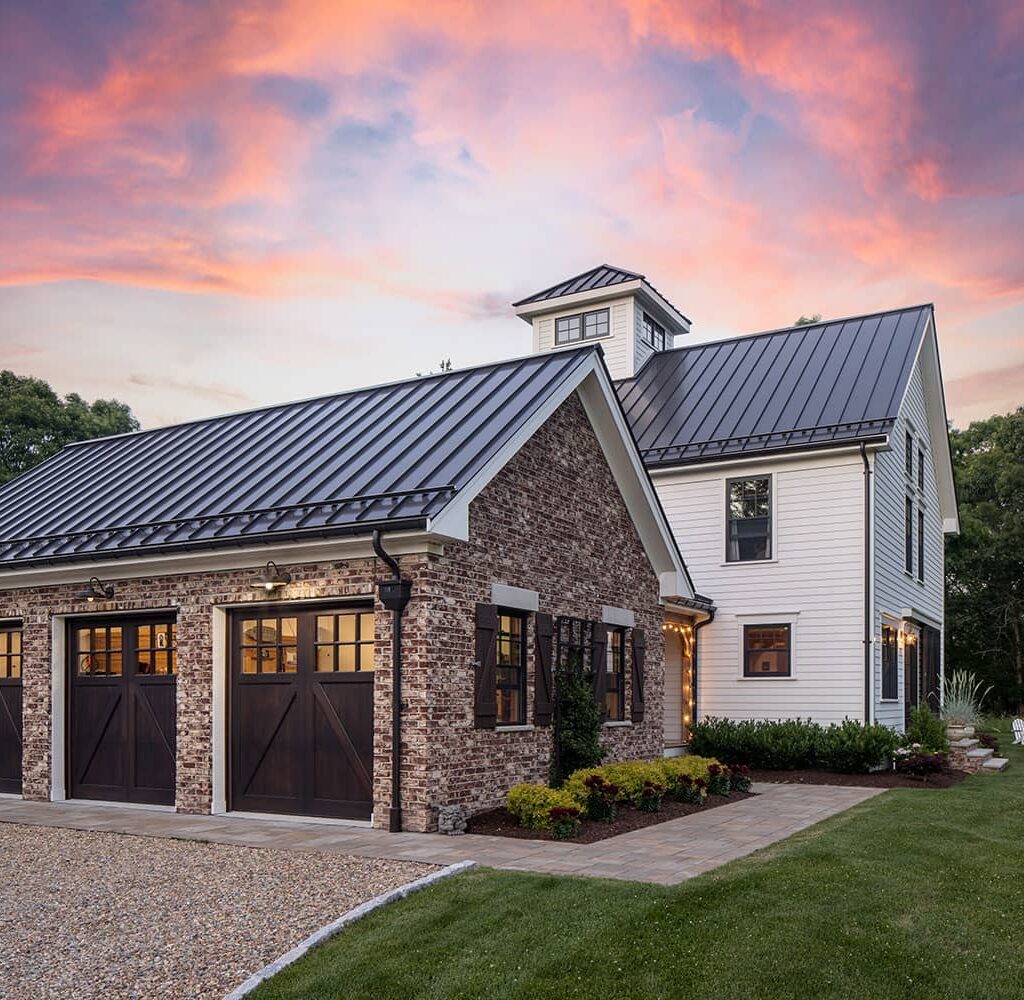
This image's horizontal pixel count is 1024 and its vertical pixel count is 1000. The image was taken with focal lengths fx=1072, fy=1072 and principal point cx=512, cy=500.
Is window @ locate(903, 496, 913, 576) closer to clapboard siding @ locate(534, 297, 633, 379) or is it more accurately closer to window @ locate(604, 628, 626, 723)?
clapboard siding @ locate(534, 297, 633, 379)

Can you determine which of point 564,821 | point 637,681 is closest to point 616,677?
point 637,681

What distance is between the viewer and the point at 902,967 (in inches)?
257

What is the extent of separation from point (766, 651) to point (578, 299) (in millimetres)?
10074

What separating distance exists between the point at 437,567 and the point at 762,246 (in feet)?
41.5

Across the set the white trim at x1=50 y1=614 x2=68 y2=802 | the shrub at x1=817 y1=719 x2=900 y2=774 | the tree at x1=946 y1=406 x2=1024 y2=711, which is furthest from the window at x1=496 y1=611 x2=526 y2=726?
the tree at x1=946 y1=406 x2=1024 y2=711

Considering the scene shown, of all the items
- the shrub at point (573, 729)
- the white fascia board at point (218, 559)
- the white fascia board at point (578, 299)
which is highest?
the white fascia board at point (578, 299)

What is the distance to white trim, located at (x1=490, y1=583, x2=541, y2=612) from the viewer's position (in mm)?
12491

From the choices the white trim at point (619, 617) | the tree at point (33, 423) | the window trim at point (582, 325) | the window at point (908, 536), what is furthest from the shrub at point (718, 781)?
the tree at point (33, 423)

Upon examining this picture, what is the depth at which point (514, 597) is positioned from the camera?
12.9 metres

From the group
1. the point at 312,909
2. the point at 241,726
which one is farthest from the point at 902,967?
the point at 241,726

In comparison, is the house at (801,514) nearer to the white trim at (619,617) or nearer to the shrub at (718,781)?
the white trim at (619,617)

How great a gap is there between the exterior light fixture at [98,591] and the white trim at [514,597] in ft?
16.7

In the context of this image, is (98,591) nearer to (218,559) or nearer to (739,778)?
(218,559)

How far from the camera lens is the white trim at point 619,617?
15.4 m
